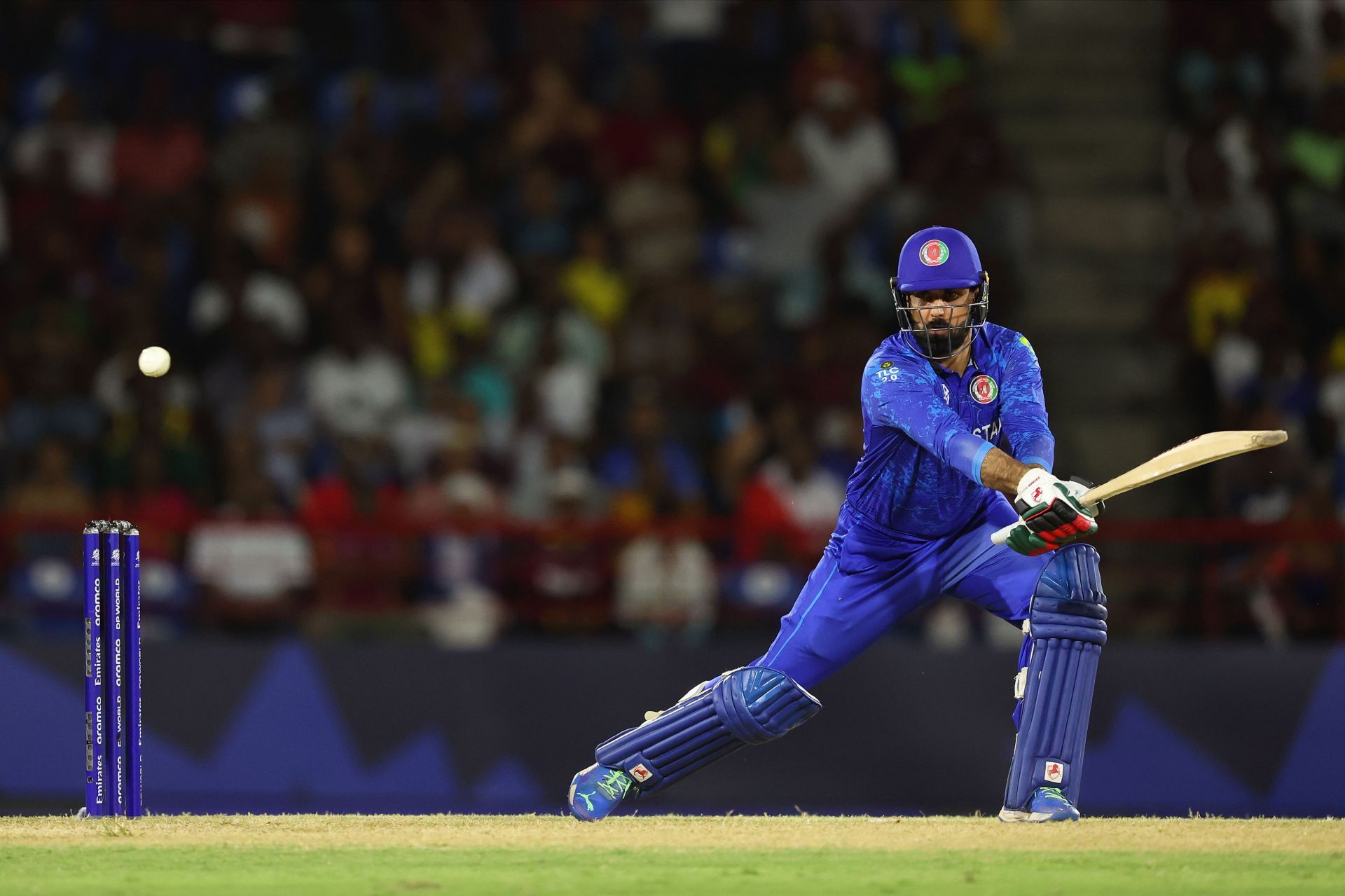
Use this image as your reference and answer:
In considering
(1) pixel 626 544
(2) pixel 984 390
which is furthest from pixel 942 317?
(1) pixel 626 544

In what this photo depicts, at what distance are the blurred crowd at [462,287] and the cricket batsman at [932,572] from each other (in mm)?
3421

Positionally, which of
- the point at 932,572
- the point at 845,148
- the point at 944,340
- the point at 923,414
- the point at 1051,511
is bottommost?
the point at 932,572

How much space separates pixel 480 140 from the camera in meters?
14.1

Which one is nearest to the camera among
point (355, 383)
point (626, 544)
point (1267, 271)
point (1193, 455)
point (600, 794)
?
point (1193, 455)

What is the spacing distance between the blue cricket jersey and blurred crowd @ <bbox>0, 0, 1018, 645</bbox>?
3.44m

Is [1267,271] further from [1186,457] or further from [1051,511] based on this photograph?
[1051,511]

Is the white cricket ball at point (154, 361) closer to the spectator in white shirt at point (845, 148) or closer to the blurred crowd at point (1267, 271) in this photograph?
the blurred crowd at point (1267, 271)

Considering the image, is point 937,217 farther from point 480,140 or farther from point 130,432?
point 130,432

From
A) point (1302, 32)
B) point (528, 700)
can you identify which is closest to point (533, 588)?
point (528, 700)

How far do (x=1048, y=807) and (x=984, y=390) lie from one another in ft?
4.82

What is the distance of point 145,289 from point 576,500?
10.8 feet

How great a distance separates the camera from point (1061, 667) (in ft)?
23.3

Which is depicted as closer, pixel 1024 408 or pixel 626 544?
pixel 1024 408

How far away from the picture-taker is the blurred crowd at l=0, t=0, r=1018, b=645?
36.8 feet
